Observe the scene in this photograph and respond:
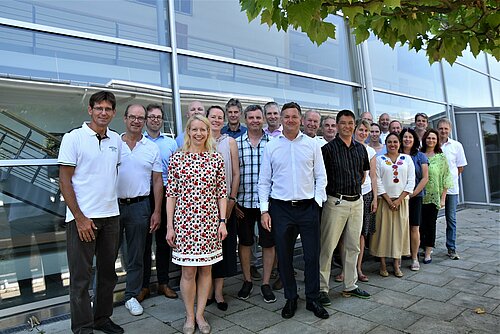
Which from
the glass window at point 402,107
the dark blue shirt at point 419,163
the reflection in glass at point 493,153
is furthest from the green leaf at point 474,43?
the reflection in glass at point 493,153

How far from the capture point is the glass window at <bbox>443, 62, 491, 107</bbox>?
10.8 metres

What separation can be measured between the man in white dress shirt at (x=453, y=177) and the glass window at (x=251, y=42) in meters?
2.26

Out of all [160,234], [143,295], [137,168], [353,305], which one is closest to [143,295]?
[143,295]

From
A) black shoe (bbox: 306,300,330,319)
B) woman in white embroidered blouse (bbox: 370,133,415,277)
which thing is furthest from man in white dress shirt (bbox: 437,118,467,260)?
black shoe (bbox: 306,300,330,319)

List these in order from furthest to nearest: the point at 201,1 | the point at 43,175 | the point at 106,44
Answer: the point at 201,1
the point at 106,44
the point at 43,175

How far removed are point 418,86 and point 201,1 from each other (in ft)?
21.5

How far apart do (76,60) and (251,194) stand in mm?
2450

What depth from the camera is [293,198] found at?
3369mm

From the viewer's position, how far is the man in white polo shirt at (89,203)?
2.78 m

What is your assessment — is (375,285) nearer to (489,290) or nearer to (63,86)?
(489,290)

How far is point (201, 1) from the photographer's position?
5.36 meters

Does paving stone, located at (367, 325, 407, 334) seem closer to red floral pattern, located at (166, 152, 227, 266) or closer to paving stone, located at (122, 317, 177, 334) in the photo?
red floral pattern, located at (166, 152, 227, 266)

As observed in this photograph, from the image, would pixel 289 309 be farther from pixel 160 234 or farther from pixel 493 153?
pixel 493 153

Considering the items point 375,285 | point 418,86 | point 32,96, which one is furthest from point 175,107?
point 418,86
